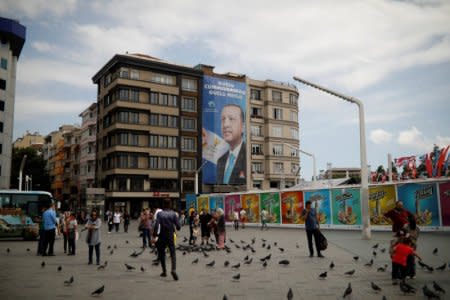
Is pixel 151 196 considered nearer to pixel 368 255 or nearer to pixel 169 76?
pixel 169 76

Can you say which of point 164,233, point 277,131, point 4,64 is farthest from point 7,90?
point 164,233

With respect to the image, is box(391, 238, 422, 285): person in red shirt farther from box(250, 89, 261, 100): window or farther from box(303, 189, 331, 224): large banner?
box(250, 89, 261, 100): window

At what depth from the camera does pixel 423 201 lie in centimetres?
2386

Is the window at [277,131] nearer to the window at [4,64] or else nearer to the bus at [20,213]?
the window at [4,64]

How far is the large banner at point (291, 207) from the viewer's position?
3344cm

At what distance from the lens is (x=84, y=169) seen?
71.4 m

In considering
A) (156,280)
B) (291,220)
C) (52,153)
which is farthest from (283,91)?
(156,280)

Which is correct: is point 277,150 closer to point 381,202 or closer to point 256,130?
point 256,130

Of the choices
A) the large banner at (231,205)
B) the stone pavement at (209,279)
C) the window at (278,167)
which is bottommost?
the stone pavement at (209,279)

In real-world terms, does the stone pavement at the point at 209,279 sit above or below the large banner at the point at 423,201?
below

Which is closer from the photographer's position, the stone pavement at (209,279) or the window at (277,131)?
the stone pavement at (209,279)

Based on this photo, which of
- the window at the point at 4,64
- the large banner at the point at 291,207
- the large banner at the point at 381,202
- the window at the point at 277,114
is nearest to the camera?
the large banner at the point at 381,202

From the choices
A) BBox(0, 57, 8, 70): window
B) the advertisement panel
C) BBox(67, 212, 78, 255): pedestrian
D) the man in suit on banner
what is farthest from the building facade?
BBox(67, 212, 78, 255): pedestrian

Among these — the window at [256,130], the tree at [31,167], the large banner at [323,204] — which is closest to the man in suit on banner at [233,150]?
the window at [256,130]
